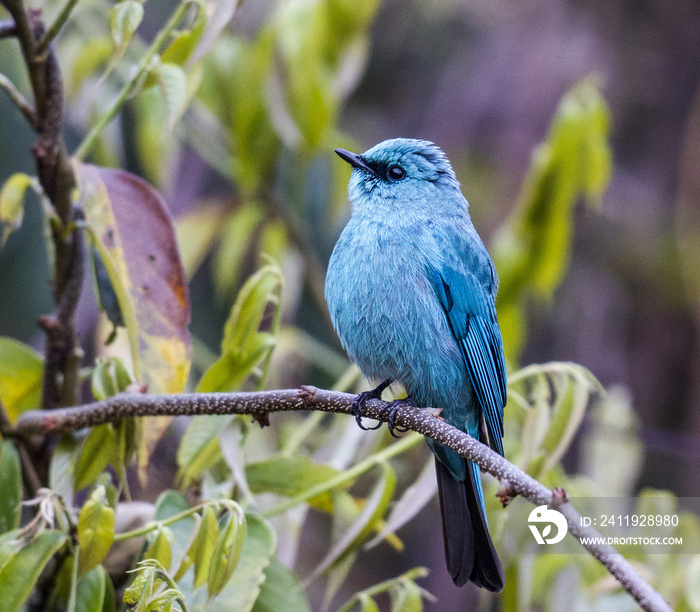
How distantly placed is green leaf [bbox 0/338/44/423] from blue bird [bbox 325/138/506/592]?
93 centimetres

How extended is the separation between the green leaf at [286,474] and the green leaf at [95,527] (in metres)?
0.64

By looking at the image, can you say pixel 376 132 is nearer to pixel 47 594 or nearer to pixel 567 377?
pixel 567 377

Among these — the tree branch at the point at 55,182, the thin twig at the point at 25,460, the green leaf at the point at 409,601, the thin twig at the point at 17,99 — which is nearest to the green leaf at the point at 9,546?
the thin twig at the point at 25,460

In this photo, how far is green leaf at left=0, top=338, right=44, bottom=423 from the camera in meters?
2.41

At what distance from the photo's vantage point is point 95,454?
2.08 meters

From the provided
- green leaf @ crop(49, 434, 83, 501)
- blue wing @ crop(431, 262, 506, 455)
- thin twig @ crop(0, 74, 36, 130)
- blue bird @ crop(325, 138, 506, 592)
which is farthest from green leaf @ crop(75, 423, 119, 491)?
blue wing @ crop(431, 262, 506, 455)

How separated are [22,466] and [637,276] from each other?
5.46m

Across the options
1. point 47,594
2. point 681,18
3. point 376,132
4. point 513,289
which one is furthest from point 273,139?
point 681,18

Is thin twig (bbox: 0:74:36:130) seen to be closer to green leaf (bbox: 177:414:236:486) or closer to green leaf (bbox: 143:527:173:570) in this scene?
green leaf (bbox: 177:414:236:486)

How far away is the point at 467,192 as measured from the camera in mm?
6414

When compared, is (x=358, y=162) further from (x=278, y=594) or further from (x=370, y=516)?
(x=278, y=594)

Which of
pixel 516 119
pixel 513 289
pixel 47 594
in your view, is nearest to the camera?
pixel 47 594

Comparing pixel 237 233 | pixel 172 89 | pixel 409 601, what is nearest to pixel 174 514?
pixel 409 601

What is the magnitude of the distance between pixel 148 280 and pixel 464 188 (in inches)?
167
